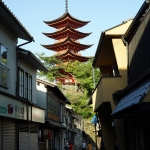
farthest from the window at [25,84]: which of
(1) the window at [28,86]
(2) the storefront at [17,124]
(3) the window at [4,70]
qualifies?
(3) the window at [4,70]

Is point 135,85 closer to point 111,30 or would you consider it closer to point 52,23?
point 111,30

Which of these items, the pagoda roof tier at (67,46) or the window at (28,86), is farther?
the pagoda roof tier at (67,46)

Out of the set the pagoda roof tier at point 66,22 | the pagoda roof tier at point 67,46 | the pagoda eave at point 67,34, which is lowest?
the pagoda roof tier at point 67,46

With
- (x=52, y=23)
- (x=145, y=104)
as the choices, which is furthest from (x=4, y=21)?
(x=52, y=23)

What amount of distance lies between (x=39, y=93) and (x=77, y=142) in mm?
30614

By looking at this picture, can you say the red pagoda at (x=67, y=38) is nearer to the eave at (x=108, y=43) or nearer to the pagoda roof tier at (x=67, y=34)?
the pagoda roof tier at (x=67, y=34)

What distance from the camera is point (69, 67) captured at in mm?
55969

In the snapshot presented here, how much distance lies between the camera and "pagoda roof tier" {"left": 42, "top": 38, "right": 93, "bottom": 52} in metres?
70.6

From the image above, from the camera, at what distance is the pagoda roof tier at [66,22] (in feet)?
240

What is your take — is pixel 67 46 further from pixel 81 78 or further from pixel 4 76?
pixel 4 76

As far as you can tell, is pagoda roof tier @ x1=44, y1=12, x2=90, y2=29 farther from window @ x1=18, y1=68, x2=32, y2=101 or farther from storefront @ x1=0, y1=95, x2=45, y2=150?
storefront @ x1=0, y1=95, x2=45, y2=150

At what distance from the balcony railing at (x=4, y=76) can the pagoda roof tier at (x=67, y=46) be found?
55502 mm

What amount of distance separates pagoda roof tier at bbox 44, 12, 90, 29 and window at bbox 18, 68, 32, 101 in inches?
2124

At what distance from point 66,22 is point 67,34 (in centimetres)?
321
